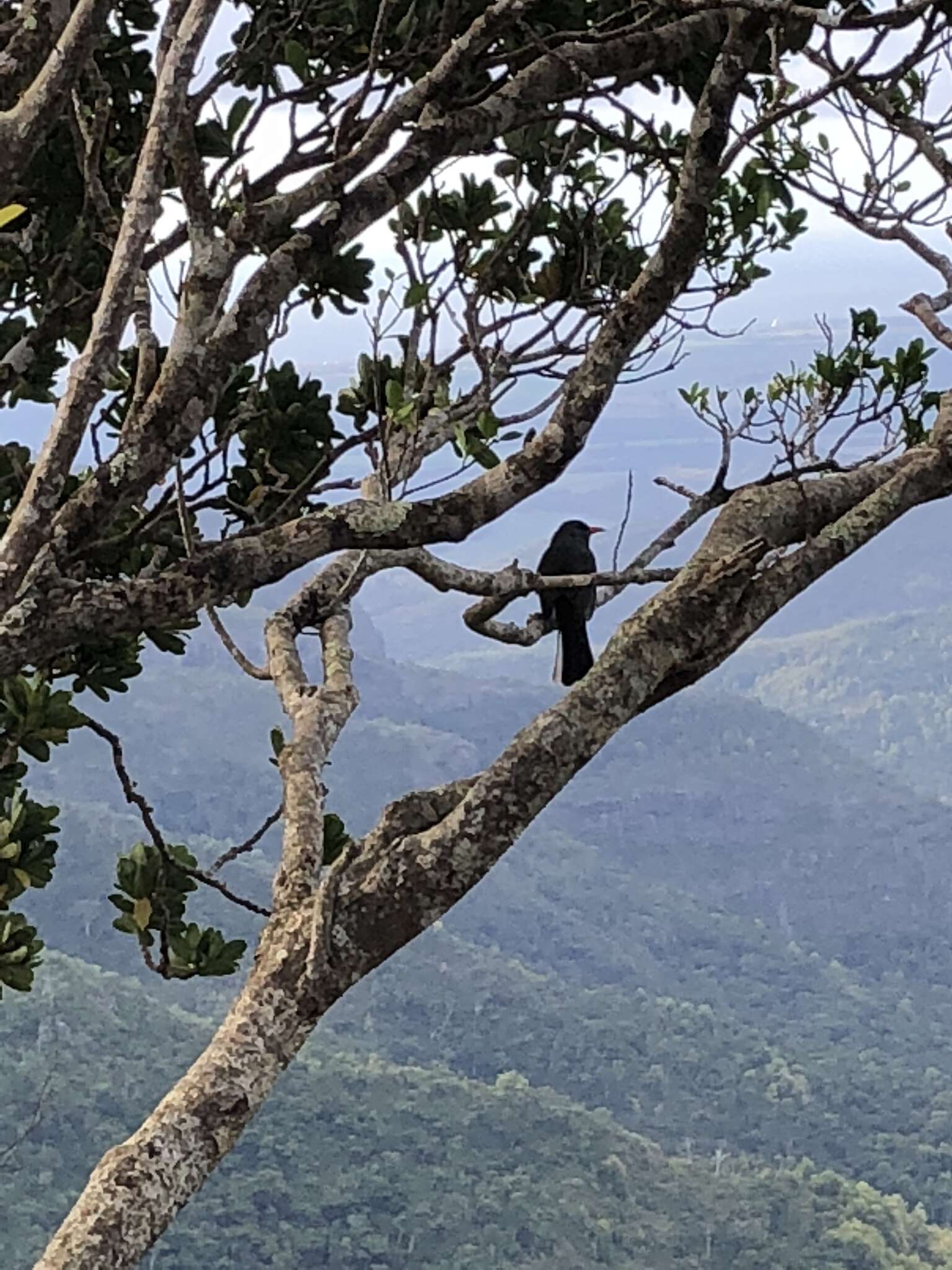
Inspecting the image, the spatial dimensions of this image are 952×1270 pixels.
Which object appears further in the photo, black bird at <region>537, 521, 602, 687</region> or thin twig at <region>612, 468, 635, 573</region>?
black bird at <region>537, 521, 602, 687</region>

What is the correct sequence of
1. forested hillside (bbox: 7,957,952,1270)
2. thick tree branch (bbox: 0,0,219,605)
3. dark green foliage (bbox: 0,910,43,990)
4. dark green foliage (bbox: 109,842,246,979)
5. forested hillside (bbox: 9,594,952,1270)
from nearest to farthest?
1. thick tree branch (bbox: 0,0,219,605)
2. dark green foliage (bbox: 0,910,43,990)
3. dark green foliage (bbox: 109,842,246,979)
4. forested hillside (bbox: 7,957,952,1270)
5. forested hillside (bbox: 9,594,952,1270)

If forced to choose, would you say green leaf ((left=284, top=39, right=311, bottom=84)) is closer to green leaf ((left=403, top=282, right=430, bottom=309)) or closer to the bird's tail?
green leaf ((left=403, top=282, right=430, bottom=309))

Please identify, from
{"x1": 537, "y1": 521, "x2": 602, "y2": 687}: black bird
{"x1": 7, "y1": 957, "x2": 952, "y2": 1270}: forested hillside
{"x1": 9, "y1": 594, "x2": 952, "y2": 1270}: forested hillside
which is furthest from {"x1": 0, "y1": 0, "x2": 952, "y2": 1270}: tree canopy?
{"x1": 7, "y1": 957, "x2": 952, "y2": 1270}: forested hillside

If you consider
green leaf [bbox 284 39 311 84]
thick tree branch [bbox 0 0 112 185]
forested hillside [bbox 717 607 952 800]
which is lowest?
forested hillside [bbox 717 607 952 800]

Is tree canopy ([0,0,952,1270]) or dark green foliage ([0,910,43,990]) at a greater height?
tree canopy ([0,0,952,1270])

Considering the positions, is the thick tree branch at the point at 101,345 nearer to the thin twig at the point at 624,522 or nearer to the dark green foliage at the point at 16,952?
the dark green foliage at the point at 16,952

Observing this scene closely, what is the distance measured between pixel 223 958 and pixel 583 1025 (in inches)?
1646

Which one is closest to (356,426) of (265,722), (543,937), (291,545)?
(291,545)

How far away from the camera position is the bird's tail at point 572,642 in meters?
3.66

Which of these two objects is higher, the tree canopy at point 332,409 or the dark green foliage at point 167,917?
→ the tree canopy at point 332,409

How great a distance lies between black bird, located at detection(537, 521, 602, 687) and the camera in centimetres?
366

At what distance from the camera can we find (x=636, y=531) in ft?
422

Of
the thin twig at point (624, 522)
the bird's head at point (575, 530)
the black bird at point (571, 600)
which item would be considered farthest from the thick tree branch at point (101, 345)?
the bird's head at point (575, 530)

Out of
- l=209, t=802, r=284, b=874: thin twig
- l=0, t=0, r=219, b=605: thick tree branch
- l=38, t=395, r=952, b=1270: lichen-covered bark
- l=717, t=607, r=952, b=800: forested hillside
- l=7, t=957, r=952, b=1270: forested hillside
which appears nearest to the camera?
l=38, t=395, r=952, b=1270: lichen-covered bark
